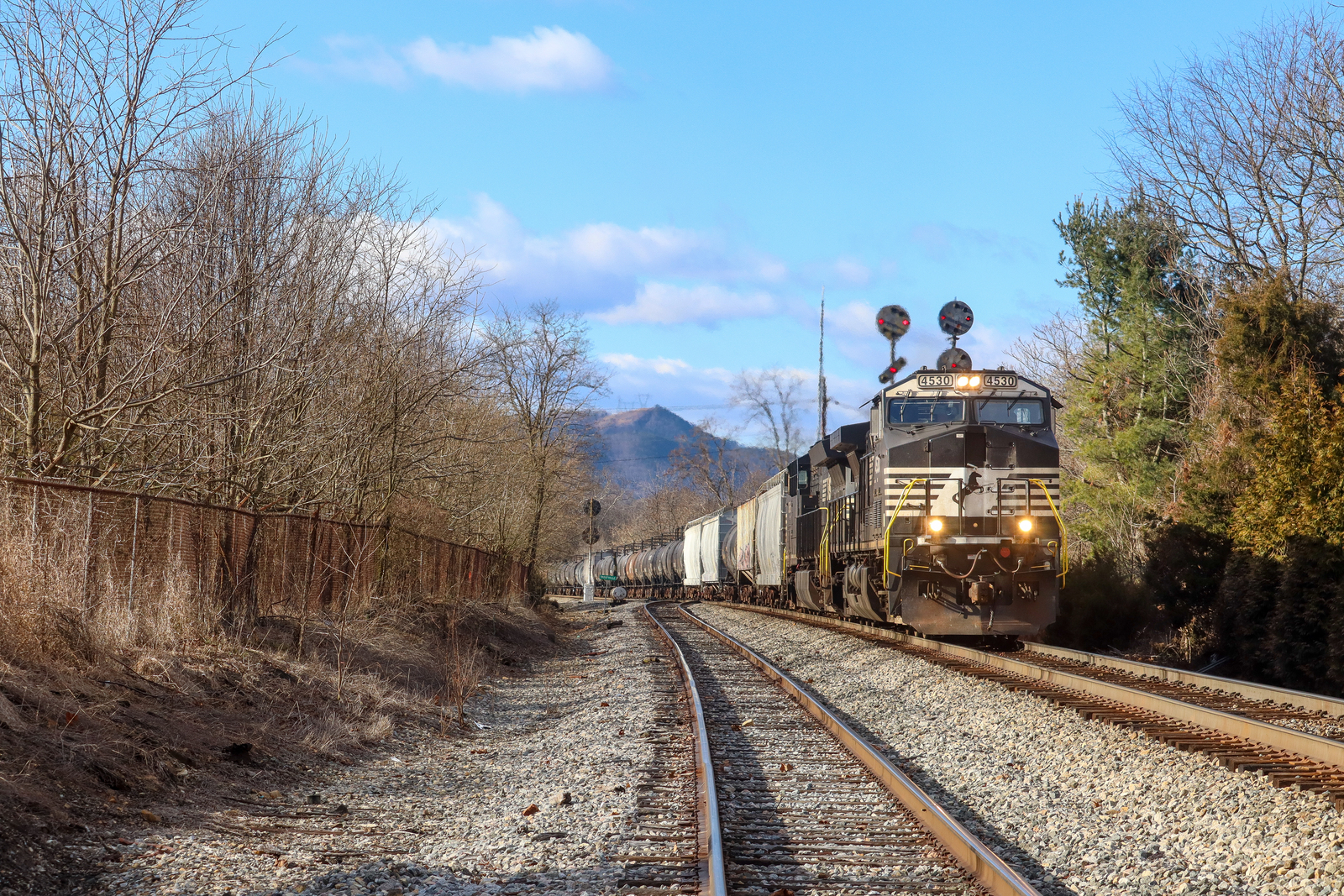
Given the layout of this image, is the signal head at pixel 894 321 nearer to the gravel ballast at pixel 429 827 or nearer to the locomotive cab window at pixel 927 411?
the locomotive cab window at pixel 927 411

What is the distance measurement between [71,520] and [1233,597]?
47.2 feet

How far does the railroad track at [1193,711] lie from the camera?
7469 millimetres

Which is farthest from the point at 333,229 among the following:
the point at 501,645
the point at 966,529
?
the point at 966,529

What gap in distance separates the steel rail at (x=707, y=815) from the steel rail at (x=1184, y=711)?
4.11 metres

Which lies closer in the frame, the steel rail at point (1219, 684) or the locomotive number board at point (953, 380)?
the steel rail at point (1219, 684)

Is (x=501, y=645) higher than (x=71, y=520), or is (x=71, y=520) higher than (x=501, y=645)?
(x=71, y=520)

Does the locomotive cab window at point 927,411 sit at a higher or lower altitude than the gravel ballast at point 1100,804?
higher

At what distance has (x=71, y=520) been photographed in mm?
8445

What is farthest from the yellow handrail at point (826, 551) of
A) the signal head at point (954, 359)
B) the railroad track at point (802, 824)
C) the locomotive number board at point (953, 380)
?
the railroad track at point (802, 824)

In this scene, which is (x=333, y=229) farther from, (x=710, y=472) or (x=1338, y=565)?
(x=710, y=472)

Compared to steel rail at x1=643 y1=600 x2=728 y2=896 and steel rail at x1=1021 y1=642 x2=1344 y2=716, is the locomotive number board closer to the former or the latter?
steel rail at x1=1021 y1=642 x2=1344 y2=716

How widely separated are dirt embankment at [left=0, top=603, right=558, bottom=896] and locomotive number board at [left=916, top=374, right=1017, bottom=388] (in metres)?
7.86

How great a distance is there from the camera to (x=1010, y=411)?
52.9 ft

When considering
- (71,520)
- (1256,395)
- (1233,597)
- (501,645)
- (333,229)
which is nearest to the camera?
(71,520)
